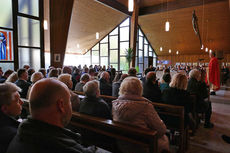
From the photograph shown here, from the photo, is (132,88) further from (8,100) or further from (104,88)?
(104,88)

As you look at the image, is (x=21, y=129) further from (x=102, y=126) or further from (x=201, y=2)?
(x=201, y=2)

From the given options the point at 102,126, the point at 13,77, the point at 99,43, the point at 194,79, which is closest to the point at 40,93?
the point at 102,126

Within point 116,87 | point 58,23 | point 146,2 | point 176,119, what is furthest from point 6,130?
point 146,2

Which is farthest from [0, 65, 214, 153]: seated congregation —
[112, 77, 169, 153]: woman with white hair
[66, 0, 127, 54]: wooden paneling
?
[66, 0, 127, 54]: wooden paneling

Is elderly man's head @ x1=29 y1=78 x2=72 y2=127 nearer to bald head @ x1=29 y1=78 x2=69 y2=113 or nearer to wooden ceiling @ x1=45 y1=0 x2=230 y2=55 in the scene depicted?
bald head @ x1=29 y1=78 x2=69 y2=113

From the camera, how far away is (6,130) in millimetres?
1109

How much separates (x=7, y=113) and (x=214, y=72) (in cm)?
597

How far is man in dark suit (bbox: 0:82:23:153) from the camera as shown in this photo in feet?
3.58

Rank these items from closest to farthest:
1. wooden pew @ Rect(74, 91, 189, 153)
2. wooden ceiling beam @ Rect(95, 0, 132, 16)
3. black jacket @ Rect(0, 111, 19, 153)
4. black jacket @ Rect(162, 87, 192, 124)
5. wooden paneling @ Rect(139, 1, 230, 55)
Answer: black jacket @ Rect(0, 111, 19, 153) < wooden pew @ Rect(74, 91, 189, 153) < black jacket @ Rect(162, 87, 192, 124) < wooden ceiling beam @ Rect(95, 0, 132, 16) < wooden paneling @ Rect(139, 1, 230, 55)

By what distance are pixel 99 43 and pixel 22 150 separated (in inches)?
528

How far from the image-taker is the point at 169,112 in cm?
241

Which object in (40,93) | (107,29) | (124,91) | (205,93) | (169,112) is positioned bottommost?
(169,112)

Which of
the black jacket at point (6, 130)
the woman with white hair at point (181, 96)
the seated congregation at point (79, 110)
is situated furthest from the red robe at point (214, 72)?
the black jacket at point (6, 130)

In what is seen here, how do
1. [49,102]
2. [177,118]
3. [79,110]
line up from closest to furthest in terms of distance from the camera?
[49,102] → [79,110] → [177,118]
